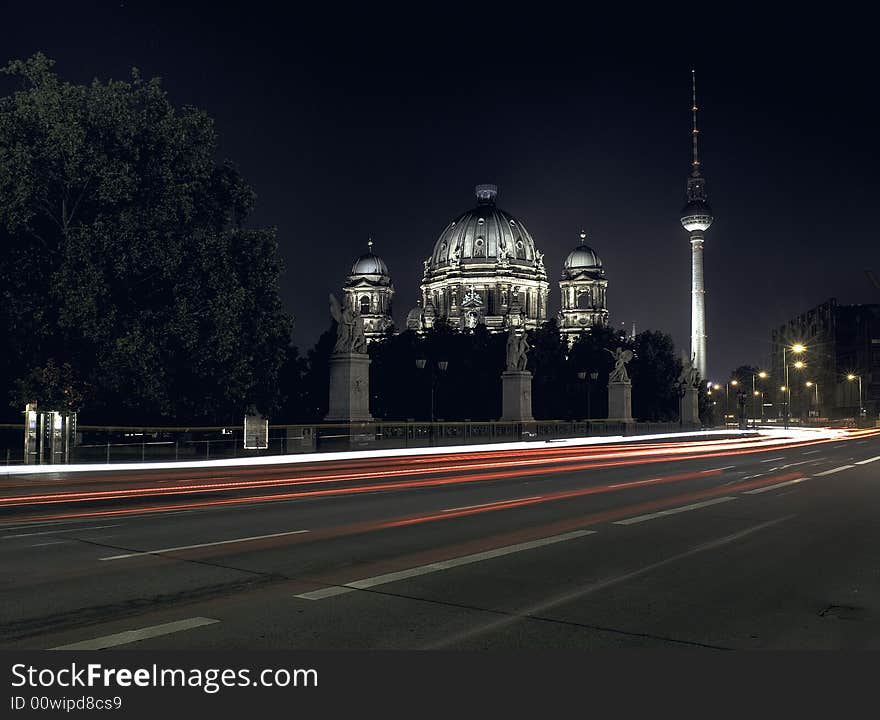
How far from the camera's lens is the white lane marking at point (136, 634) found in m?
6.66

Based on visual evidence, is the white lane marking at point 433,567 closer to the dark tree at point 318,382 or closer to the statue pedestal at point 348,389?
the statue pedestal at point 348,389

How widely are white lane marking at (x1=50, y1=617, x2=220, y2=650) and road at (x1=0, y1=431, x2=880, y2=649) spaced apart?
3cm

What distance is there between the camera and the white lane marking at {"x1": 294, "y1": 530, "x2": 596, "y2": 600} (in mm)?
8820

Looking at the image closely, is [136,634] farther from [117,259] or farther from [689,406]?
[689,406]

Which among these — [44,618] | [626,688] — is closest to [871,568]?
[626,688]

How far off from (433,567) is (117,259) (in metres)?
25.4

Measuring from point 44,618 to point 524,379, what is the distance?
46.9 metres

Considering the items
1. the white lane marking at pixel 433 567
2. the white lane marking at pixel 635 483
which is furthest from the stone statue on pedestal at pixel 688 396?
the white lane marking at pixel 433 567

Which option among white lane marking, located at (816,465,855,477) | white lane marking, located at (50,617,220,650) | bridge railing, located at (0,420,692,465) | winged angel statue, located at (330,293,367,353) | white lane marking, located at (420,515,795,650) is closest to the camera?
white lane marking, located at (50,617,220,650)

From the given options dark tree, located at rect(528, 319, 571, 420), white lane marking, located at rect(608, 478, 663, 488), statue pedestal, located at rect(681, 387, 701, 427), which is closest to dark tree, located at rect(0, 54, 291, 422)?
white lane marking, located at rect(608, 478, 663, 488)

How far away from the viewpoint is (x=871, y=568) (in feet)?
34.9

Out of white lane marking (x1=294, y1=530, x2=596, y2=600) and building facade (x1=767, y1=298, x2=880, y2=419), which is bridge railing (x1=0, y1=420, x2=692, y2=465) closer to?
white lane marking (x1=294, y1=530, x2=596, y2=600)

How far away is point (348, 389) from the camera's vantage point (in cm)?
3803

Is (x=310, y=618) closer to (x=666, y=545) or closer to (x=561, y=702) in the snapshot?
(x=561, y=702)
